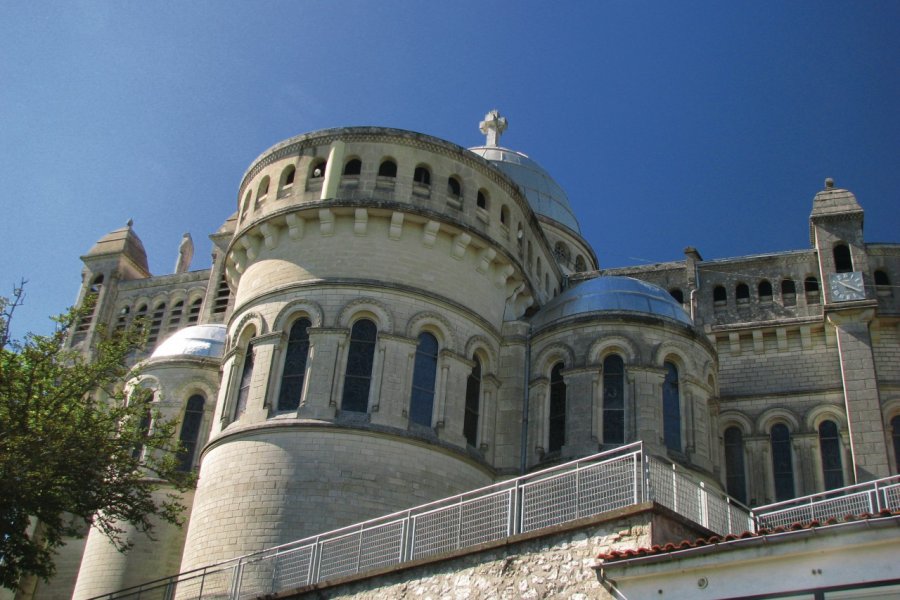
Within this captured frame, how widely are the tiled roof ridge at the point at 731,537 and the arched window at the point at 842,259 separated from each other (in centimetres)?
2121

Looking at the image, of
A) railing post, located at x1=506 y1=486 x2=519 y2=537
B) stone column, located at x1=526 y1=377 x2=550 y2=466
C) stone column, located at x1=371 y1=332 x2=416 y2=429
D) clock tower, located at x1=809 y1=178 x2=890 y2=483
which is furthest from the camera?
clock tower, located at x1=809 y1=178 x2=890 y2=483

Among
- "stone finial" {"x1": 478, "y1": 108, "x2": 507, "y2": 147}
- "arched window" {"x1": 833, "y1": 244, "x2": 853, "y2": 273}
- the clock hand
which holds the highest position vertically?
"stone finial" {"x1": 478, "y1": 108, "x2": 507, "y2": 147}

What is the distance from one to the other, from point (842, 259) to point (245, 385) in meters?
19.7

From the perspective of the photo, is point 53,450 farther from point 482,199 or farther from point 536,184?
point 536,184

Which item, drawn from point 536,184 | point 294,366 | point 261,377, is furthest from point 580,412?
point 536,184

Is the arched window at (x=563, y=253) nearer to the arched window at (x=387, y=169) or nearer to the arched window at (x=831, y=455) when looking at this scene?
the arched window at (x=831, y=455)

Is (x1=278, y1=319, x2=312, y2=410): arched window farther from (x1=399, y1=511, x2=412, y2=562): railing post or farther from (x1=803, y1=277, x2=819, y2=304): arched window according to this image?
(x1=803, y1=277, x2=819, y2=304): arched window

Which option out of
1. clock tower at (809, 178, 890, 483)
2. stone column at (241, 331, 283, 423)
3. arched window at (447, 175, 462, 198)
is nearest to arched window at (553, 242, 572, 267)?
clock tower at (809, 178, 890, 483)

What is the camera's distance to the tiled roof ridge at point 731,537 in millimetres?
11895

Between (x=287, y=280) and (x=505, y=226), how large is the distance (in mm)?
6486

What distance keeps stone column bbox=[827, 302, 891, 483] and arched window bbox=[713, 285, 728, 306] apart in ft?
12.9

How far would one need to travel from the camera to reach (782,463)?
30859 mm

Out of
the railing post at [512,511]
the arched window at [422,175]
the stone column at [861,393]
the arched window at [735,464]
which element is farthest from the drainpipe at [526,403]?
the stone column at [861,393]

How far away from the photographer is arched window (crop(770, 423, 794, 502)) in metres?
30.5
